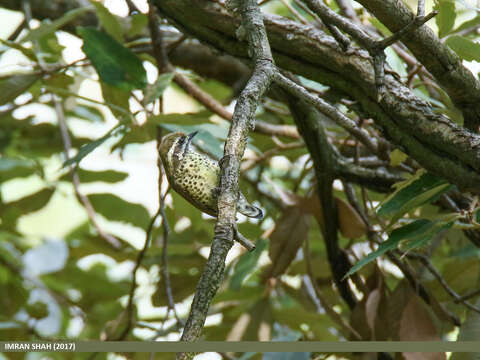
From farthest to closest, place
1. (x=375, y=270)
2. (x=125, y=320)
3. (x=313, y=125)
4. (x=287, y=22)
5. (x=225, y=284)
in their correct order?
(x=225, y=284) → (x=125, y=320) → (x=375, y=270) → (x=313, y=125) → (x=287, y=22)

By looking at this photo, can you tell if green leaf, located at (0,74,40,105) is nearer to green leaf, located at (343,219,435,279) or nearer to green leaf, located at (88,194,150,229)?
green leaf, located at (88,194,150,229)

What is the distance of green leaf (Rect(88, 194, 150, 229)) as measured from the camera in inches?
65.3

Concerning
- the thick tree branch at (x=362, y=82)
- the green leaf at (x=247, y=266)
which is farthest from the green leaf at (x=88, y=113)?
the thick tree branch at (x=362, y=82)

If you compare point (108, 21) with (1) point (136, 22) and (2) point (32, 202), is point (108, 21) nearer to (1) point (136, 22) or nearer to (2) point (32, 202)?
(1) point (136, 22)

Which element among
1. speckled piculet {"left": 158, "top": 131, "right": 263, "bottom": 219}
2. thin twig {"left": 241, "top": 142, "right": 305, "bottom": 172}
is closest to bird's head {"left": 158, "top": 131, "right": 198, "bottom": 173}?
speckled piculet {"left": 158, "top": 131, "right": 263, "bottom": 219}

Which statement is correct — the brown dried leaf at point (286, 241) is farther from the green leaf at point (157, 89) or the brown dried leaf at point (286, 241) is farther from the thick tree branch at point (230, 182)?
the thick tree branch at point (230, 182)

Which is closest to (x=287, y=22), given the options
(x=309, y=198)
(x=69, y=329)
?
(x=309, y=198)

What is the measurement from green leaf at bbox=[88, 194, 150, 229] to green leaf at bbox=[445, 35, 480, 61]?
98 centimetres

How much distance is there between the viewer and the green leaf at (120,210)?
1.66 metres

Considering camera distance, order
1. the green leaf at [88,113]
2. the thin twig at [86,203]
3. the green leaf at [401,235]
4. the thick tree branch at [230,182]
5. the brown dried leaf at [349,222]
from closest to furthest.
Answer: the thick tree branch at [230,182] < the green leaf at [401,235] < the brown dried leaf at [349,222] < the thin twig at [86,203] < the green leaf at [88,113]

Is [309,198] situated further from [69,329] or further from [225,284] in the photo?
[69,329]

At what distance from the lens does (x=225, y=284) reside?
1.67 meters

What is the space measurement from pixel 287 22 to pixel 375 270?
57cm

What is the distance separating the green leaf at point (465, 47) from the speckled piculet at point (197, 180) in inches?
16.7
